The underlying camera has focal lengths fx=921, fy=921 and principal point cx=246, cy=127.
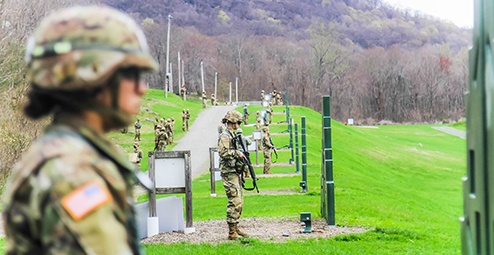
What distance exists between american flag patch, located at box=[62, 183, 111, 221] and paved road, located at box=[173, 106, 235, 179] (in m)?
29.8

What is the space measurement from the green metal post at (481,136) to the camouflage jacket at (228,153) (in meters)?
8.08

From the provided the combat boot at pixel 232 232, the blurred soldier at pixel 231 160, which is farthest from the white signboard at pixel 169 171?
the blurred soldier at pixel 231 160

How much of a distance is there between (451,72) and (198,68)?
3597 centimetres

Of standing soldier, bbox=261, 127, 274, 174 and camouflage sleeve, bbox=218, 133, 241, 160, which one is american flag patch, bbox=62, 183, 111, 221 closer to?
camouflage sleeve, bbox=218, 133, 241, 160

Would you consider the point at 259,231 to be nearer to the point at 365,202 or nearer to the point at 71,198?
the point at 365,202

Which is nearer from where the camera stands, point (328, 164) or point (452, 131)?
point (328, 164)

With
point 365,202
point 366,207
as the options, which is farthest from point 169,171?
point 365,202

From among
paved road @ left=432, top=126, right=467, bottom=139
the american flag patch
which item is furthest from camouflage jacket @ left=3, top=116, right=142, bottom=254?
paved road @ left=432, top=126, right=467, bottom=139

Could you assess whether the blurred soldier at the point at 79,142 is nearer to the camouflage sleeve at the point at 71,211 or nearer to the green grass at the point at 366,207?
the camouflage sleeve at the point at 71,211

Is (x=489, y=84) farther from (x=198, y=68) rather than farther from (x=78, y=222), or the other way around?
(x=198, y=68)

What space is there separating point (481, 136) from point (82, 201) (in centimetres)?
305

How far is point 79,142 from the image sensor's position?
2.59m

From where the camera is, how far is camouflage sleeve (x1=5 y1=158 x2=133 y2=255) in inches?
96.6

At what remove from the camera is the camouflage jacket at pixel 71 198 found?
8.06 feet
